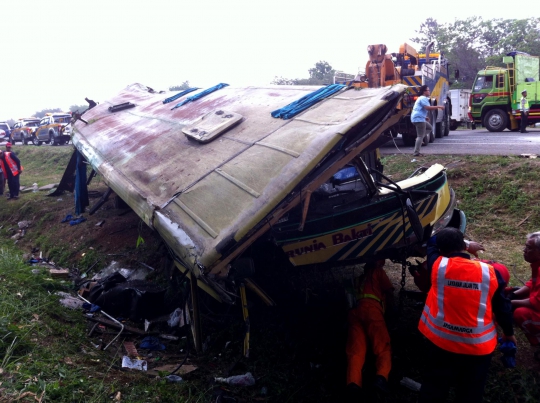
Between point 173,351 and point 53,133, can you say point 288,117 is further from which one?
point 53,133

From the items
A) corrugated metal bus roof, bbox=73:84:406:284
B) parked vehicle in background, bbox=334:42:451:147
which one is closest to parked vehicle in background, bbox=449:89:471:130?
parked vehicle in background, bbox=334:42:451:147

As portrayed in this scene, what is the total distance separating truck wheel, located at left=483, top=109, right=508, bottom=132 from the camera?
47.9 ft

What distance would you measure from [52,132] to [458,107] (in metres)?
18.8

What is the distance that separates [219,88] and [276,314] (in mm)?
4785

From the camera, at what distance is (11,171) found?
11.5 m

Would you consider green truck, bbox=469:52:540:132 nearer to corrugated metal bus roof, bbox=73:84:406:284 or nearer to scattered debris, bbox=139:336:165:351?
corrugated metal bus roof, bbox=73:84:406:284

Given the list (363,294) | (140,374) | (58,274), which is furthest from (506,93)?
(140,374)

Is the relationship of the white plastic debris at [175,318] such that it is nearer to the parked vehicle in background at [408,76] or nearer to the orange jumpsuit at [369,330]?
the orange jumpsuit at [369,330]

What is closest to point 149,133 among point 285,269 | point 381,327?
point 285,269

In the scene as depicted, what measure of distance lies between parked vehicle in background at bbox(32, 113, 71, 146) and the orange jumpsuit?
2078 centimetres

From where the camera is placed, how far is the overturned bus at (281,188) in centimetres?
332

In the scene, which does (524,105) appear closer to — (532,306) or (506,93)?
(506,93)

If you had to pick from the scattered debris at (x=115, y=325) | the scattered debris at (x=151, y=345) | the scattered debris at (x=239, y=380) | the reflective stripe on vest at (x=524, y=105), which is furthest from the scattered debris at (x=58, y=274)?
the reflective stripe on vest at (x=524, y=105)

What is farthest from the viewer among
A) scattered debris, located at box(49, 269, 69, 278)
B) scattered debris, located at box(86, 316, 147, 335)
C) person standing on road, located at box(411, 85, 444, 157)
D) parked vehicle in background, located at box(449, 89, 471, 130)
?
parked vehicle in background, located at box(449, 89, 471, 130)
